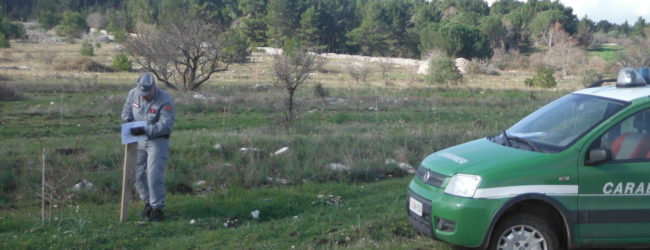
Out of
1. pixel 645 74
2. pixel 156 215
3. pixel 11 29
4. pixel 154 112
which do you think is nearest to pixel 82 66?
pixel 11 29

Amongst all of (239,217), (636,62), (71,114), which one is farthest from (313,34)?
(239,217)

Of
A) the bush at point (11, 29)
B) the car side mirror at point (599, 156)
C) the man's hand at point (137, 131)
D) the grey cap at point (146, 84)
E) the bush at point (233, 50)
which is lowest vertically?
the man's hand at point (137, 131)

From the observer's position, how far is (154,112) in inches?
275

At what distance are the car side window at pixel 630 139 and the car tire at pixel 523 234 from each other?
0.83 m

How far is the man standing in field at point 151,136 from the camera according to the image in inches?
269

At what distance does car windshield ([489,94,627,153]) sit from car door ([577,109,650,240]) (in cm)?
34

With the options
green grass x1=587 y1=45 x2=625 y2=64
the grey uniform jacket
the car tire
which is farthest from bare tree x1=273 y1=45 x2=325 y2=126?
green grass x1=587 y1=45 x2=625 y2=64

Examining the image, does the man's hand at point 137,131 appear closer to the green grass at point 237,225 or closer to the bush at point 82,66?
the green grass at point 237,225

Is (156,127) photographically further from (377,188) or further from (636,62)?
(636,62)

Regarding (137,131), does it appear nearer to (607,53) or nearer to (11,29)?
(11,29)

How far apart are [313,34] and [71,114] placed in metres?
45.0

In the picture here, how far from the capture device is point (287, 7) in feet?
196

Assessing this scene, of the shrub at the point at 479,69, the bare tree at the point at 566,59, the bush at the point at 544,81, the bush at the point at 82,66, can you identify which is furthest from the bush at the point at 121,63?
the bare tree at the point at 566,59

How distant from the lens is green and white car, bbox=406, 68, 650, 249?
4969 mm
